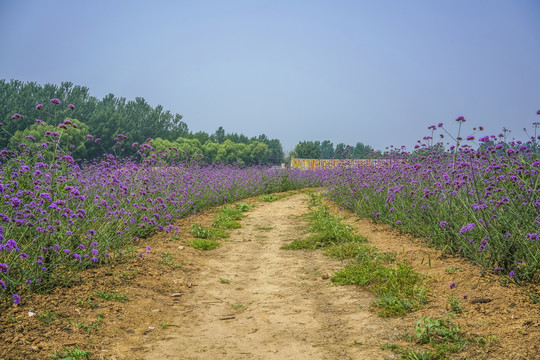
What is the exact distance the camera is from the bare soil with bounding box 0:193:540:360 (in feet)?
13.7

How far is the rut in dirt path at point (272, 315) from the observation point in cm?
441

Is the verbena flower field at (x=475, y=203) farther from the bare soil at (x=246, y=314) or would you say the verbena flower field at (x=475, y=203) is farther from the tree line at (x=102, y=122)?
the tree line at (x=102, y=122)

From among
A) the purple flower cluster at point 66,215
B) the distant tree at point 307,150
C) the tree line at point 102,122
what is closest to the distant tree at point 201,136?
the tree line at point 102,122

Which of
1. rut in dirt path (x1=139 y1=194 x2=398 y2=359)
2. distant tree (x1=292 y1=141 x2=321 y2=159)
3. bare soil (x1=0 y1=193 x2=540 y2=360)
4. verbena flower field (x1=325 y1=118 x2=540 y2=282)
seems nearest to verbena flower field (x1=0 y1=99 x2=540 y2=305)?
verbena flower field (x1=325 y1=118 x2=540 y2=282)

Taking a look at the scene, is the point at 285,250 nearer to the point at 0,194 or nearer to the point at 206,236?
the point at 206,236

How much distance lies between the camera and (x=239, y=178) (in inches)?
754

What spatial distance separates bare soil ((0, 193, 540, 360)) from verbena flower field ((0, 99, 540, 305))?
313 millimetres

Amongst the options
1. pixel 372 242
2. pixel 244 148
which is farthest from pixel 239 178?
pixel 244 148

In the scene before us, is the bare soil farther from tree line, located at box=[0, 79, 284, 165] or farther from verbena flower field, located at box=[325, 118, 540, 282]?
tree line, located at box=[0, 79, 284, 165]

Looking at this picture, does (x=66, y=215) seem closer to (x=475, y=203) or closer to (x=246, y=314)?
(x=246, y=314)

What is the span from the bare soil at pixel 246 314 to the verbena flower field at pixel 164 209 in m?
0.31

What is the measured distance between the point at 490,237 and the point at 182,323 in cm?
401

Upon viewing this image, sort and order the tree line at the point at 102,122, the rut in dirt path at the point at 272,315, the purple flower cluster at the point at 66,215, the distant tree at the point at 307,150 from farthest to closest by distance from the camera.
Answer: the distant tree at the point at 307,150
the tree line at the point at 102,122
the purple flower cluster at the point at 66,215
the rut in dirt path at the point at 272,315

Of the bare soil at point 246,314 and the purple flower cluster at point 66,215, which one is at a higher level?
the purple flower cluster at point 66,215
